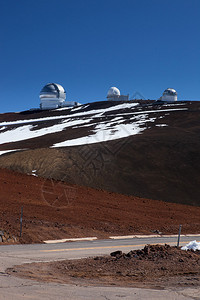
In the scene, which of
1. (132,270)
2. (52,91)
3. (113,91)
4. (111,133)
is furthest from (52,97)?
(132,270)

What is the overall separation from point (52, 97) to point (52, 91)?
219 cm

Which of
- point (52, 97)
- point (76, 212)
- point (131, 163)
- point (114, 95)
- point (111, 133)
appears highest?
point (52, 97)

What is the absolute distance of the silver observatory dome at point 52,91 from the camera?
133000mm

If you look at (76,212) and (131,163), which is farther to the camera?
(131,163)

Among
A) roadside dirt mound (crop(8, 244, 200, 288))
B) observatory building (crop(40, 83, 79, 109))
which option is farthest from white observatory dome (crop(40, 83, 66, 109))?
roadside dirt mound (crop(8, 244, 200, 288))

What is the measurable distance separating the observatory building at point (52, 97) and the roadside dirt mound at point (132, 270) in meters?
122

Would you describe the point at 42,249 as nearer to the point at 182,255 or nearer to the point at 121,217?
the point at 182,255

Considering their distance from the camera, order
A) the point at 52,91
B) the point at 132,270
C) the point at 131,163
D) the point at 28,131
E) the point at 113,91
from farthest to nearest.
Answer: the point at 52,91 < the point at 113,91 < the point at 28,131 < the point at 131,163 < the point at 132,270

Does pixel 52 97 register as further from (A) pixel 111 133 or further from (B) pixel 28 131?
(A) pixel 111 133

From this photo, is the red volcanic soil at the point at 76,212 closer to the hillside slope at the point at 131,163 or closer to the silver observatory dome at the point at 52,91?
the hillside slope at the point at 131,163

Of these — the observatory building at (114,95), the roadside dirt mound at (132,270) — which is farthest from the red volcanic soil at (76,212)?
the observatory building at (114,95)

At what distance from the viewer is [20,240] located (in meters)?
17.0

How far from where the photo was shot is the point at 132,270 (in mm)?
10312

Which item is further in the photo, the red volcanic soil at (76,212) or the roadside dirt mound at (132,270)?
the red volcanic soil at (76,212)
